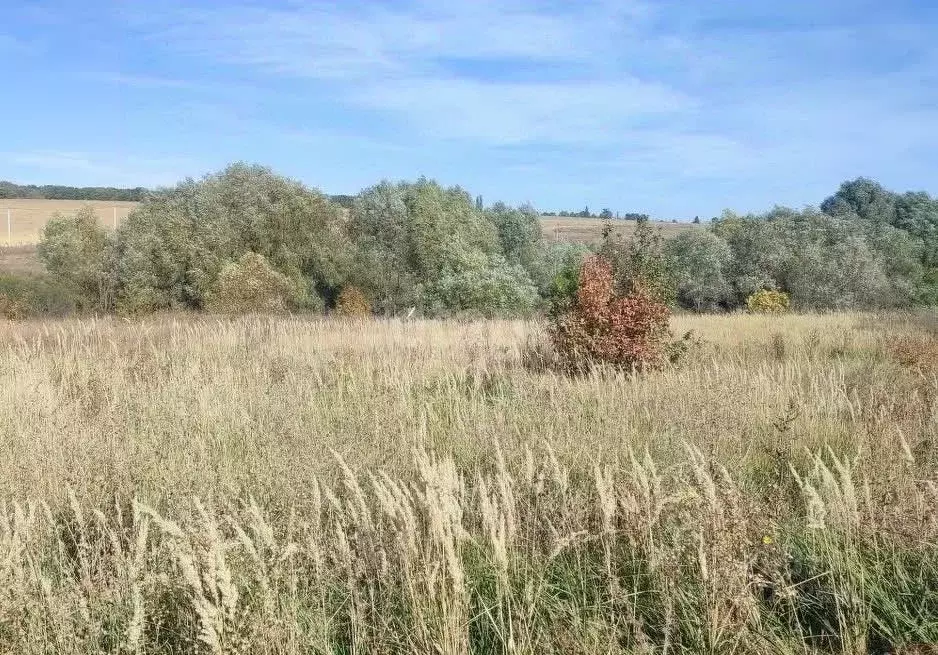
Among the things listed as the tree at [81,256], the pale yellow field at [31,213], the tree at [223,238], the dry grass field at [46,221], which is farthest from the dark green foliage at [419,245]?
the pale yellow field at [31,213]

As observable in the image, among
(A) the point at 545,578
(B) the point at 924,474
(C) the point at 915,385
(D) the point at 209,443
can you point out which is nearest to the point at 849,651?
(A) the point at 545,578

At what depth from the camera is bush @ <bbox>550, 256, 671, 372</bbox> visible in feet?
26.9

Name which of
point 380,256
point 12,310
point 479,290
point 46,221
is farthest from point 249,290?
point 46,221

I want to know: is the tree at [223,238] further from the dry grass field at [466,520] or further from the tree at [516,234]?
the dry grass field at [466,520]

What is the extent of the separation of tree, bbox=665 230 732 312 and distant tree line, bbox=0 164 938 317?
8 cm

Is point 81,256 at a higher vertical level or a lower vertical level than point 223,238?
lower

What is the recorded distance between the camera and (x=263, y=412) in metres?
→ 5.50

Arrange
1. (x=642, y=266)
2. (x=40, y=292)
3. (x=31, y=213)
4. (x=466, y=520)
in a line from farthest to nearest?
(x=31, y=213), (x=40, y=292), (x=642, y=266), (x=466, y=520)

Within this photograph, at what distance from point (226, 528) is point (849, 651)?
8.69ft

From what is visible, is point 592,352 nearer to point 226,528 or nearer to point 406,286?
point 226,528

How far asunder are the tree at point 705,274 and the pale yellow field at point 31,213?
145 feet

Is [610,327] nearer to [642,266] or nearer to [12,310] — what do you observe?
[642,266]

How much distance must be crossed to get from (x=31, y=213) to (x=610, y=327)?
273ft

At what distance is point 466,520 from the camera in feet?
11.8
